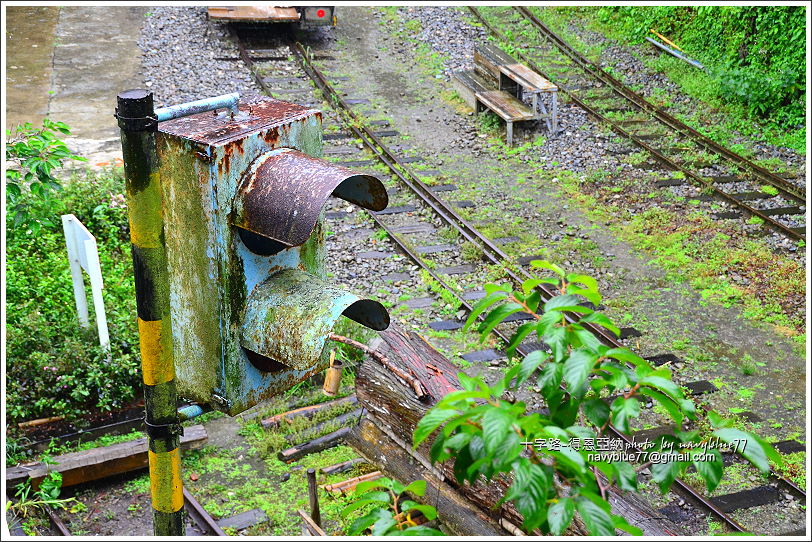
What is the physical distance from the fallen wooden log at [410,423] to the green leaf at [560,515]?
89.1 inches

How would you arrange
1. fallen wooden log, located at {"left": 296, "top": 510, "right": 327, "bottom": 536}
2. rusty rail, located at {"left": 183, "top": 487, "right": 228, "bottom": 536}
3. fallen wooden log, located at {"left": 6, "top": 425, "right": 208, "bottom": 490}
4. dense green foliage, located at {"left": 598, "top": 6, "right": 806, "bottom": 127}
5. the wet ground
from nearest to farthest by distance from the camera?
fallen wooden log, located at {"left": 296, "top": 510, "right": 327, "bottom": 536}, rusty rail, located at {"left": 183, "top": 487, "right": 228, "bottom": 536}, fallen wooden log, located at {"left": 6, "top": 425, "right": 208, "bottom": 490}, the wet ground, dense green foliage, located at {"left": 598, "top": 6, "right": 806, "bottom": 127}

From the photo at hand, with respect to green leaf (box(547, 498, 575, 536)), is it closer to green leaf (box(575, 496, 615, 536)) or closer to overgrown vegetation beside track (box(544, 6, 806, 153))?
green leaf (box(575, 496, 615, 536))

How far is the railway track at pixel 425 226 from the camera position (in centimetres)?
685

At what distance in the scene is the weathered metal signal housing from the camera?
8.07 ft

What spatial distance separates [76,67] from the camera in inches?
627

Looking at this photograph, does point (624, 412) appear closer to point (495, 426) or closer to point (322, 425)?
point (495, 426)

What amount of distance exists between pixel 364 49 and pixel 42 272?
31.8ft

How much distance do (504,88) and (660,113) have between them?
2.70 metres

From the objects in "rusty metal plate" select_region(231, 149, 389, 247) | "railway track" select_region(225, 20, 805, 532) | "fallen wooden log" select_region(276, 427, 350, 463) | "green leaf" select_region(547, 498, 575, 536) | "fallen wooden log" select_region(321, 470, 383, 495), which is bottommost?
"fallen wooden log" select_region(276, 427, 350, 463)

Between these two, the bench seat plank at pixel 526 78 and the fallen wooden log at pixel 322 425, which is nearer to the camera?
the fallen wooden log at pixel 322 425

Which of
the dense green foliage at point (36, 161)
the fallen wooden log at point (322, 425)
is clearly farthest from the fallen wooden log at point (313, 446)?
the dense green foliage at point (36, 161)

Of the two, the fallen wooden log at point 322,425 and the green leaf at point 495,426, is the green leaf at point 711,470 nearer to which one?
the green leaf at point 495,426

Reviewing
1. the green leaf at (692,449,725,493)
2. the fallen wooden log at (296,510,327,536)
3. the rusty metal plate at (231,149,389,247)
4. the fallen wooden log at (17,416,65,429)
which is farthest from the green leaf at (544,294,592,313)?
the fallen wooden log at (17,416,65,429)

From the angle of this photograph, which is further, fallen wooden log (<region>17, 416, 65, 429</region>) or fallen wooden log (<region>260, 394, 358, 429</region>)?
fallen wooden log (<region>260, 394, 358, 429</region>)
